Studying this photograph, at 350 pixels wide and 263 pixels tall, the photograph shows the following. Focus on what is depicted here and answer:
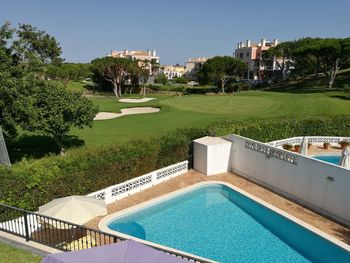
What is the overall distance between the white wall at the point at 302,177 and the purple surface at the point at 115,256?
9963mm

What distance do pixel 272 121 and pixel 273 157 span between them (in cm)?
747

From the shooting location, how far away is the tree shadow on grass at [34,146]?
1947 cm

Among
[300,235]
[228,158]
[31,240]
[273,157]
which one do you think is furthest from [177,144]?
[31,240]

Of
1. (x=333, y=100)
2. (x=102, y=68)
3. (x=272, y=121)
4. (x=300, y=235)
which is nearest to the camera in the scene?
(x=300, y=235)

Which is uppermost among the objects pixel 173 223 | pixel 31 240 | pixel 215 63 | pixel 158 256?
pixel 215 63

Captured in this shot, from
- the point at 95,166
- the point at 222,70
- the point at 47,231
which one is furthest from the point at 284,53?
the point at 47,231

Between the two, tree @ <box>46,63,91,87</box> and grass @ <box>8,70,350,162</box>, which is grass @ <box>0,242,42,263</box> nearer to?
grass @ <box>8,70,350,162</box>

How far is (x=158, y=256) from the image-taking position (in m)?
5.04

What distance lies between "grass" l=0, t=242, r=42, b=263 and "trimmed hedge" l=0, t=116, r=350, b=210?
2.23 metres

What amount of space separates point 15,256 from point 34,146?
13535 millimetres

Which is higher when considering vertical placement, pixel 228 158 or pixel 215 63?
pixel 215 63

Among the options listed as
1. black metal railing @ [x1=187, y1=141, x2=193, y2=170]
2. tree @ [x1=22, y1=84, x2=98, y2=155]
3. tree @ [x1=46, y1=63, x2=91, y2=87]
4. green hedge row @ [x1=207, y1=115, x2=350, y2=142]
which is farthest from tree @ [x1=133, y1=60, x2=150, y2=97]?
tree @ [x1=22, y1=84, x2=98, y2=155]

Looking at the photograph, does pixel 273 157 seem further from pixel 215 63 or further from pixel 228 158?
pixel 215 63

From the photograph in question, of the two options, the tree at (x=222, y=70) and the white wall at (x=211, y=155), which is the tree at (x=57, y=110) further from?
the tree at (x=222, y=70)
